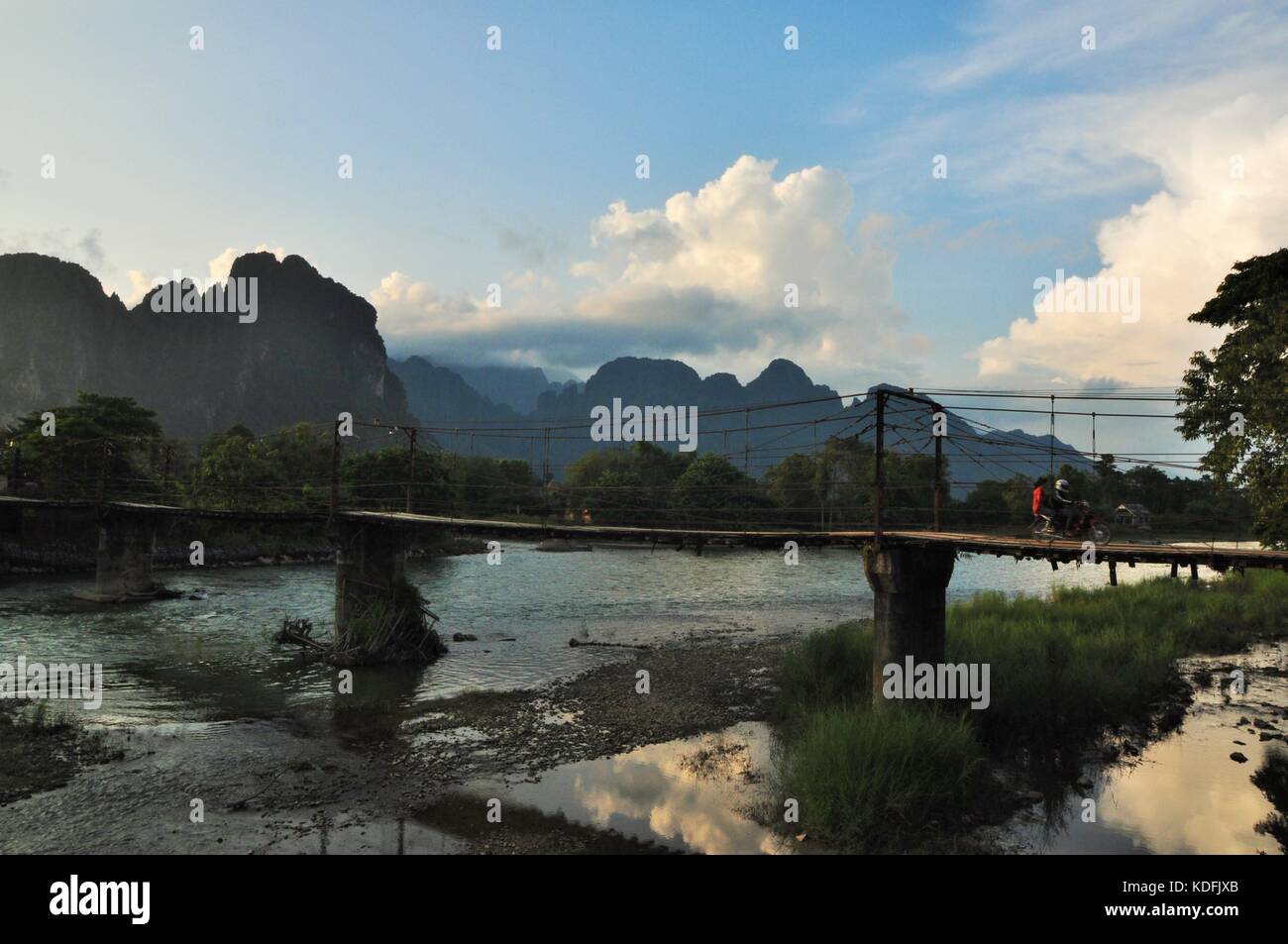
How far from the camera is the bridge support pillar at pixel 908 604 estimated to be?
17.8 meters

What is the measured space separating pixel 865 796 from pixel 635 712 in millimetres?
9111

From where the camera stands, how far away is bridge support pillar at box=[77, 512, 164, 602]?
39625 mm

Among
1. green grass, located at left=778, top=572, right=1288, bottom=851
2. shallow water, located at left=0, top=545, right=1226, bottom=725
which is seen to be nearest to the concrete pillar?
shallow water, located at left=0, top=545, right=1226, bottom=725

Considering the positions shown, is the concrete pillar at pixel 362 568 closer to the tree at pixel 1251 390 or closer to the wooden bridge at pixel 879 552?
the wooden bridge at pixel 879 552

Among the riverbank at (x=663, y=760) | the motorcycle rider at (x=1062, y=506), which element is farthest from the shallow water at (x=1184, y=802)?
the motorcycle rider at (x=1062, y=506)

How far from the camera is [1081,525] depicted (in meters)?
18.3

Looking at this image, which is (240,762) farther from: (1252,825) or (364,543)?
(1252,825)

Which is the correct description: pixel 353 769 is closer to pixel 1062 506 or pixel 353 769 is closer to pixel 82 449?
pixel 1062 506

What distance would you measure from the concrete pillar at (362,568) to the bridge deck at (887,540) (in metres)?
0.57

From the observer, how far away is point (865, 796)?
1324 cm

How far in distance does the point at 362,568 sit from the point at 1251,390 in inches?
1260

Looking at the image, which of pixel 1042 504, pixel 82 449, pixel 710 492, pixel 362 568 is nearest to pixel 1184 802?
pixel 1042 504

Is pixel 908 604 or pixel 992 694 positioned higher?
pixel 908 604
